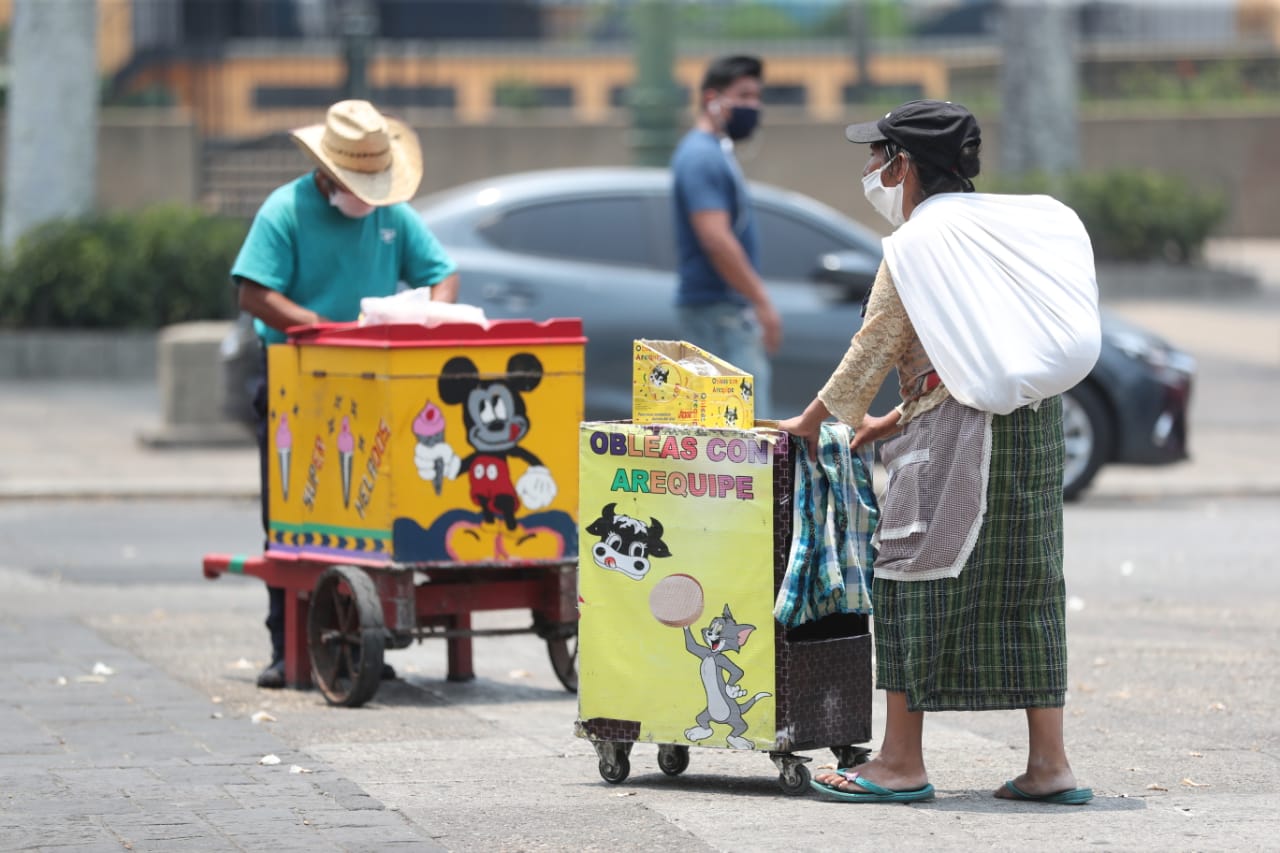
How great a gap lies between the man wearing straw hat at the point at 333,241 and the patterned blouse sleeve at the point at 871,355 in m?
2.43

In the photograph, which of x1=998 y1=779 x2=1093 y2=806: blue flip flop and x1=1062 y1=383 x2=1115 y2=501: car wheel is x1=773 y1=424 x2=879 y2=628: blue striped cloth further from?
x1=1062 y1=383 x2=1115 y2=501: car wheel

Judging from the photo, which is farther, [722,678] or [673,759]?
[673,759]

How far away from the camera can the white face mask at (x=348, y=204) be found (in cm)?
752

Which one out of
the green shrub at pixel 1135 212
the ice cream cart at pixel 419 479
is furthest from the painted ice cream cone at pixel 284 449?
the green shrub at pixel 1135 212

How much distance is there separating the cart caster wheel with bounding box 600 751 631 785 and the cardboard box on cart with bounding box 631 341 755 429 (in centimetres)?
88

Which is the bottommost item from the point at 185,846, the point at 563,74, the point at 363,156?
the point at 185,846

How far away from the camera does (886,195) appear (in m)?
5.70

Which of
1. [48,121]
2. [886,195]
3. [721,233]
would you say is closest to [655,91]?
[48,121]

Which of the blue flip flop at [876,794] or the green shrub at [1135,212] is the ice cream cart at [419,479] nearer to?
the blue flip flop at [876,794]

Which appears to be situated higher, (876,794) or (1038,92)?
(1038,92)

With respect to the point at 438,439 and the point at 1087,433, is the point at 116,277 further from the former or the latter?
the point at 438,439

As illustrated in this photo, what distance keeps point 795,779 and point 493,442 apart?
1.82 m

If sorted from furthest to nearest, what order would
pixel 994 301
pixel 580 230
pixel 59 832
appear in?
pixel 580 230
pixel 994 301
pixel 59 832

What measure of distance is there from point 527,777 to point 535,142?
2185 cm
